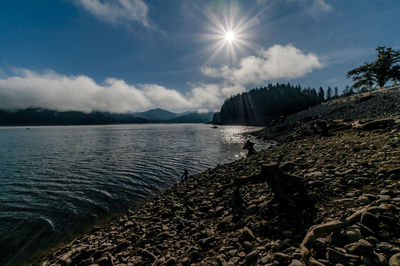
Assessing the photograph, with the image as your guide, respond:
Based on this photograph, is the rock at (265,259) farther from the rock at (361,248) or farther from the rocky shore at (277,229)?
the rock at (361,248)

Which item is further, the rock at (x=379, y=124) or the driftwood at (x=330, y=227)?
the rock at (x=379, y=124)

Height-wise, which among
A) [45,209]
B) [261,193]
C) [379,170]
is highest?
[379,170]

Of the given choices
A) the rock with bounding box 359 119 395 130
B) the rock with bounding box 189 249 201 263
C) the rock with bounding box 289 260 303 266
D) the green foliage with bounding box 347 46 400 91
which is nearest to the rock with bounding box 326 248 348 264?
the rock with bounding box 289 260 303 266

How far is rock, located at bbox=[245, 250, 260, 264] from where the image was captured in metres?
4.49

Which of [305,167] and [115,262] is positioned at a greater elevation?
[305,167]

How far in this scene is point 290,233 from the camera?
5.02m

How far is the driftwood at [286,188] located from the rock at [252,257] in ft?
7.92

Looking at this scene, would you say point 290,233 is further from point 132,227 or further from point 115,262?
point 132,227

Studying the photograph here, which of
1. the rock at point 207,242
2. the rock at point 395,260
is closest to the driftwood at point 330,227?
the rock at point 395,260

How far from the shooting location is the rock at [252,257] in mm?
4488

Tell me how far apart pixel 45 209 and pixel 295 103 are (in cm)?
21437

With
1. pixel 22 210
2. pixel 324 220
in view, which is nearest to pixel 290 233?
pixel 324 220

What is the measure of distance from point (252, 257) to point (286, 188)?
3.15 m

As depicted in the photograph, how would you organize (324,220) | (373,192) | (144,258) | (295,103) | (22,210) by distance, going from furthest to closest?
(295,103), (22,210), (144,258), (373,192), (324,220)
